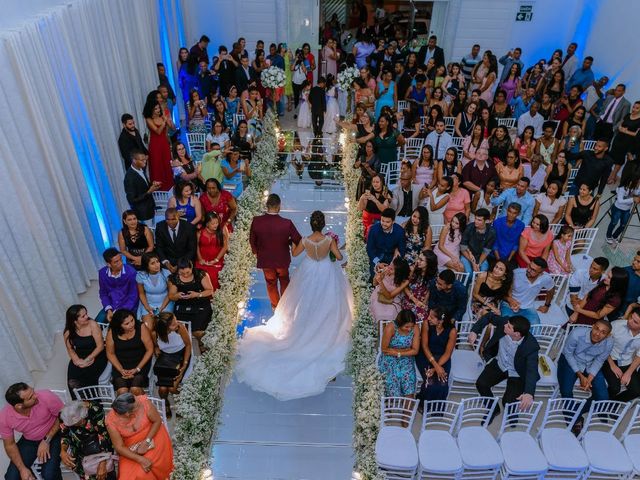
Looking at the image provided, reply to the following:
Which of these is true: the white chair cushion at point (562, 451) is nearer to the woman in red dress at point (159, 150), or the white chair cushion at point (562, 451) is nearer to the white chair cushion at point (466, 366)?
the white chair cushion at point (466, 366)

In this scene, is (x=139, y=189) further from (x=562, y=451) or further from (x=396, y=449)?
(x=562, y=451)

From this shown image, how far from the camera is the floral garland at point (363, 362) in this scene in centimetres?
495

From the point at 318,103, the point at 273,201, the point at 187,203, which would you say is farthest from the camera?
the point at 318,103

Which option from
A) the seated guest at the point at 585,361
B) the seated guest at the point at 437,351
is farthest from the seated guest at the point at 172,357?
the seated guest at the point at 585,361

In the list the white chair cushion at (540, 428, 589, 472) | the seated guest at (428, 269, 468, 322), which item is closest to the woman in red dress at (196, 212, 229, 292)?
the seated guest at (428, 269, 468, 322)

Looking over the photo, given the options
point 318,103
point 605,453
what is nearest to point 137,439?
point 605,453

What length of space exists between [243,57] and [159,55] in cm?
174

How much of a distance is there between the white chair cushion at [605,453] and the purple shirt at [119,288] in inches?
191

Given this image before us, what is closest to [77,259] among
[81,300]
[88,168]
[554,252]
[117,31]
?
[81,300]

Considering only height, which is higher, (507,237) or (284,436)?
(507,237)

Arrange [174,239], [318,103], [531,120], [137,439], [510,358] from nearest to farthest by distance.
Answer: [137,439] < [510,358] < [174,239] < [531,120] < [318,103]

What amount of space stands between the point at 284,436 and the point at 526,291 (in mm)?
3044

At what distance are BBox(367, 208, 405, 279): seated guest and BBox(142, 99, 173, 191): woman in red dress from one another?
11.7ft

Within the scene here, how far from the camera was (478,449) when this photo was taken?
15.7ft
